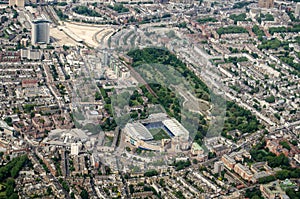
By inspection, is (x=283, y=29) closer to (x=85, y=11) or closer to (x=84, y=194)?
(x=85, y=11)

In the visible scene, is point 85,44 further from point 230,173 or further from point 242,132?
point 230,173

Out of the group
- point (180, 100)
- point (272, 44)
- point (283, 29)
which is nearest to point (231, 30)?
point (272, 44)

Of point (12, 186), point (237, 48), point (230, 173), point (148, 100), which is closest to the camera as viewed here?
point (12, 186)

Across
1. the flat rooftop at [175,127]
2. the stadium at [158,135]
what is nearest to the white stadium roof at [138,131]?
the stadium at [158,135]

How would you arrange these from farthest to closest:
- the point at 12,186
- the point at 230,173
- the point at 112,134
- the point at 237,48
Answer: the point at 237,48 → the point at 112,134 → the point at 230,173 → the point at 12,186

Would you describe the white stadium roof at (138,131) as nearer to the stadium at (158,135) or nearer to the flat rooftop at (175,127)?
the stadium at (158,135)

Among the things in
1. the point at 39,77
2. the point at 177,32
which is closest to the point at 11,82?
the point at 39,77
